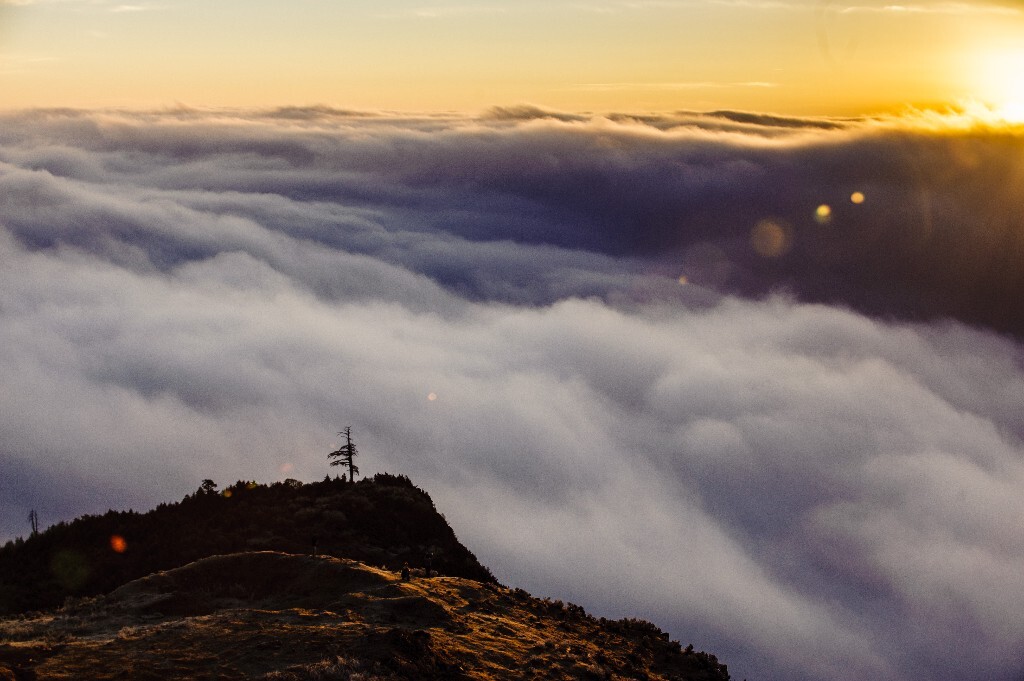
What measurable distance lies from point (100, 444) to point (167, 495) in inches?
1103

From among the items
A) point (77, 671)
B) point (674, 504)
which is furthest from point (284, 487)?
point (674, 504)

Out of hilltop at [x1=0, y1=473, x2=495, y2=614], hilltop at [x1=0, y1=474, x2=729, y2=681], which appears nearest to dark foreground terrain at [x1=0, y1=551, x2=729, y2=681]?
hilltop at [x1=0, y1=474, x2=729, y2=681]

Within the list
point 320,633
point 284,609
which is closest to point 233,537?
point 284,609

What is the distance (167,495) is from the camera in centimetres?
9906

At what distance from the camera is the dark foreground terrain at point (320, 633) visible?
47.2 ft

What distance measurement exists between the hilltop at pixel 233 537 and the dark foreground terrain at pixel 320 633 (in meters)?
4.90

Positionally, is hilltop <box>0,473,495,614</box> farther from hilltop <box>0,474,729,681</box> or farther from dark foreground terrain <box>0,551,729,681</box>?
dark foreground terrain <box>0,551,729,681</box>

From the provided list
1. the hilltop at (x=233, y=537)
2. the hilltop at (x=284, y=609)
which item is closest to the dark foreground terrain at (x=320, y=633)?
the hilltop at (x=284, y=609)

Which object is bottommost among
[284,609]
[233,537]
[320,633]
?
[233,537]

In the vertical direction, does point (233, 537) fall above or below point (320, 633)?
below

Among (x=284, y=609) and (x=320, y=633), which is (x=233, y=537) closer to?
(x=284, y=609)

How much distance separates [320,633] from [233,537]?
11443 millimetres

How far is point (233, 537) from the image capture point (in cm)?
2605

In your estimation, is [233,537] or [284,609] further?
[233,537]
